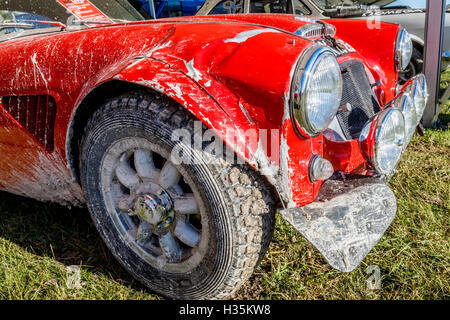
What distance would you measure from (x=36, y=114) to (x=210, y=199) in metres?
1.08

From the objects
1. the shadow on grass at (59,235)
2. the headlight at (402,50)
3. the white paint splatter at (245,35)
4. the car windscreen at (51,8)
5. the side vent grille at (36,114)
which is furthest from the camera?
the car windscreen at (51,8)

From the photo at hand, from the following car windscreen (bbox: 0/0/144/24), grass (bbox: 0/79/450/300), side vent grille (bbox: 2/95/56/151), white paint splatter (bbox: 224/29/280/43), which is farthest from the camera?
car windscreen (bbox: 0/0/144/24)

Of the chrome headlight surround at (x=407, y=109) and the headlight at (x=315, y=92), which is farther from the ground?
the headlight at (x=315, y=92)

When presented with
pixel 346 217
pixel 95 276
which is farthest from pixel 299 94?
pixel 95 276

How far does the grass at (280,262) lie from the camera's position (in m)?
1.69

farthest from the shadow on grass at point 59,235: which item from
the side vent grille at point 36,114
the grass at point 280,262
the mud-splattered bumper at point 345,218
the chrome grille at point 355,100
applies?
the chrome grille at point 355,100

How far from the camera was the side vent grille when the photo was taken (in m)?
1.82

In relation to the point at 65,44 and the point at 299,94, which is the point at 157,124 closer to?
the point at 299,94

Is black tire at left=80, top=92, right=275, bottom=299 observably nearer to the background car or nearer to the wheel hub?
the wheel hub

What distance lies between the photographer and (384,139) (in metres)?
1.56

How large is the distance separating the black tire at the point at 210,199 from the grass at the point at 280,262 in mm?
244

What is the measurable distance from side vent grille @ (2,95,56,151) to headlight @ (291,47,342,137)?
1.17m

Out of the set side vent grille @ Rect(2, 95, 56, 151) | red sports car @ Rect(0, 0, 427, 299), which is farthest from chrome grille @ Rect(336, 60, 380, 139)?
side vent grille @ Rect(2, 95, 56, 151)

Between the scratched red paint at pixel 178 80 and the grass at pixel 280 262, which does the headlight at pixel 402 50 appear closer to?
the scratched red paint at pixel 178 80
